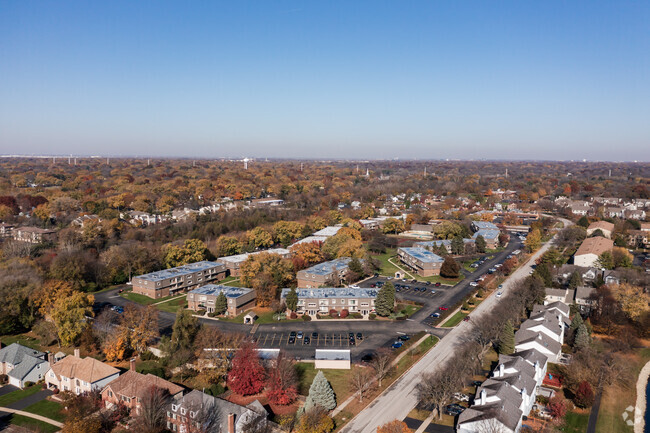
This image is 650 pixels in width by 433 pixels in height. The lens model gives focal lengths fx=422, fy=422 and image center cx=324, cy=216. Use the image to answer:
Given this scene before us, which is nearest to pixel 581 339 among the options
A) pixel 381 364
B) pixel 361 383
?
pixel 381 364

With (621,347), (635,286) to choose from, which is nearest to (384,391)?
(621,347)

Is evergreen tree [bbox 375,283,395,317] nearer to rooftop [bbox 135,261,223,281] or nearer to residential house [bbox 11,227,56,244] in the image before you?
rooftop [bbox 135,261,223,281]

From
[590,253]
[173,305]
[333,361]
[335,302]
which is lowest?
[173,305]

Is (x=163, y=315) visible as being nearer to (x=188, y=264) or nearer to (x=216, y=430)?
(x=188, y=264)

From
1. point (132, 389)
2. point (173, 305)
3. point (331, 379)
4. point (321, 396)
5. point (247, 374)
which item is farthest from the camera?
point (173, 305)

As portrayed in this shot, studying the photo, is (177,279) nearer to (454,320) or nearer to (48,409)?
(48,409)

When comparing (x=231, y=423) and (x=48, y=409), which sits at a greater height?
(x=231, y=423)

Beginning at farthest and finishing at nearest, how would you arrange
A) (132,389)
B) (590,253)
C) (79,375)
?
1. (590,253)
2. (79,375)
3. (132,389)
